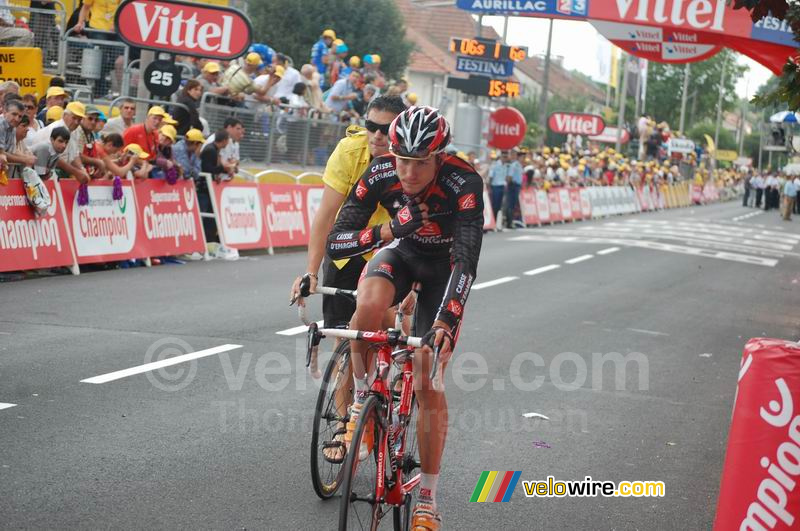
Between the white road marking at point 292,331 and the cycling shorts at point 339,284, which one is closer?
the cycling shorts at point 339,284

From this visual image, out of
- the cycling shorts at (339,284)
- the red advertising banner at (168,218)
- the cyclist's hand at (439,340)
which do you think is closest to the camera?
the cyclist's hand at (439,340)

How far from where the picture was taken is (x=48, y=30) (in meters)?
19.2

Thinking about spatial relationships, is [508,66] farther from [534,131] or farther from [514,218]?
[534,131]

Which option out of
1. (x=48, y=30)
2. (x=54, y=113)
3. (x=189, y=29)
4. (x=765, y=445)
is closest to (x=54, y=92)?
(x=54, y=113)

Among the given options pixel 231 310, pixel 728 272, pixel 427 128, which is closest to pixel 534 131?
pixel 728 272

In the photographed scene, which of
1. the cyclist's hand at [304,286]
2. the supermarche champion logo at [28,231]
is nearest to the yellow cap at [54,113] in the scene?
the supermarche champion logo at [28,231]

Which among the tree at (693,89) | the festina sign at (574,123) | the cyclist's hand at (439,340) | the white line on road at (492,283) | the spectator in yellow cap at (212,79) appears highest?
the tree at (693,89)

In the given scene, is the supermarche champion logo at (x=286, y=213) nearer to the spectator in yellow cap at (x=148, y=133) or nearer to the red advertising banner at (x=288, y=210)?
the red advertising banner at (x=288, y=210)

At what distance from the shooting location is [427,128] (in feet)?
15.5

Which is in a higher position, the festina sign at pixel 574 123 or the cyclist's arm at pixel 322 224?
the festina sign at pixel 574 123

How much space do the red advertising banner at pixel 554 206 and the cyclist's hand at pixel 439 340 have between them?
31.6 metres

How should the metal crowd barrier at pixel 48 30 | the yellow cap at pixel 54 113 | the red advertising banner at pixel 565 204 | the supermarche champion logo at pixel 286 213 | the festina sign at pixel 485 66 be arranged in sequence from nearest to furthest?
the yellow cap at pixel 54 113 → the metal crowd barrier at pixel 48 30 → the supermarche champion logo at pixel 286 213 → the festina sign at pixel 485 66 → the red advertising banner at pixel 565 204

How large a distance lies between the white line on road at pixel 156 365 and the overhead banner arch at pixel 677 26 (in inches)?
425

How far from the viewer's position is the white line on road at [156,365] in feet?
26.4
